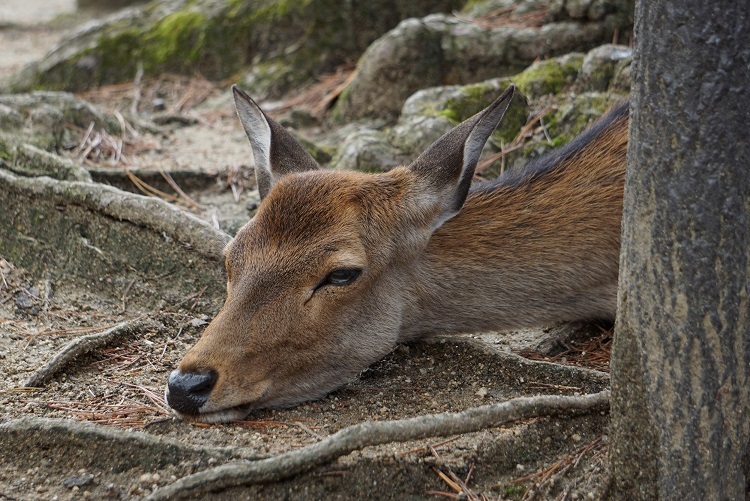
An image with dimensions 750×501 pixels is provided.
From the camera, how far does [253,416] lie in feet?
15.5

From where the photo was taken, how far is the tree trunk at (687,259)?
3131mm

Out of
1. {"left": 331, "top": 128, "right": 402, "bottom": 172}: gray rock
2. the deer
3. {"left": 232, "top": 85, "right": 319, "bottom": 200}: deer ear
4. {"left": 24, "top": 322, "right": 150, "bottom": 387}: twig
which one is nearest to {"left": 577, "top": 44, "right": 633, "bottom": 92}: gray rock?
{"left": 331, "top": 128, "right": 402, "bottom": 172}: gray rock

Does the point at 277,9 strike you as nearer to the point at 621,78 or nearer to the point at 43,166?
the point at 43,166

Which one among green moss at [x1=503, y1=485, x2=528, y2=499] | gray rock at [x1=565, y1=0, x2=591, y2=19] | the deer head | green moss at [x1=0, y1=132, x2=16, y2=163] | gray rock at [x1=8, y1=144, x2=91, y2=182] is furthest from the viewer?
gray rock at [x1=565, y1=0, x2=591, y2=19]

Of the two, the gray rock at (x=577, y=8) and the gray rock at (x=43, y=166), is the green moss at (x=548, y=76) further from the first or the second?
the gray rock at (x=43, y=166)

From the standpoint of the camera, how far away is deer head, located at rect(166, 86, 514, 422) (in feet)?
15.0

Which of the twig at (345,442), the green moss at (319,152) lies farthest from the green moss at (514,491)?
the green moss at (319,152)

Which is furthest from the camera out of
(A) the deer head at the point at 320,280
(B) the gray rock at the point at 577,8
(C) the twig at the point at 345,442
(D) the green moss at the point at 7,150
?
(B) the gray rock at the point at 577,8

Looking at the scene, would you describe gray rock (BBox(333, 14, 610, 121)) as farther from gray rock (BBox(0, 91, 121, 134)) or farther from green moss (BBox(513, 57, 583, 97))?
gray rock (BBox(0, 91, 121, 134))

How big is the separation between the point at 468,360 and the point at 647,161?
2195mm

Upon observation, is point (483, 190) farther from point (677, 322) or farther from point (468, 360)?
point (677, 322)

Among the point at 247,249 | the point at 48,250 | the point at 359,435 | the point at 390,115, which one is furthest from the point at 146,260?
the point at 390,115

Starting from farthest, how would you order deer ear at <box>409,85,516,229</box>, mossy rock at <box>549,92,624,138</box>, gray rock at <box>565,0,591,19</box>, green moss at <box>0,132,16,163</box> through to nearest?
gray rock at <box>565,0,591,19</box> < mossy rock at <box>549,92,624,138</box> < green moss at <box>0,132,16,163</box> < deer ear at <box>409,85,516,229</box>

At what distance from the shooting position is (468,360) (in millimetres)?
5254
